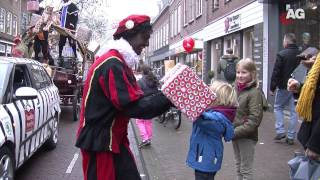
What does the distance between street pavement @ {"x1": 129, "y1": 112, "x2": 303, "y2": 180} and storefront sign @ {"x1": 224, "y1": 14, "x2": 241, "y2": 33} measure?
781cm

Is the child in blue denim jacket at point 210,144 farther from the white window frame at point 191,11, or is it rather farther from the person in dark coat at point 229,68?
the white window frame at point 191,11

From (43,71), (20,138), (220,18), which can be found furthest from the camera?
(220,18)

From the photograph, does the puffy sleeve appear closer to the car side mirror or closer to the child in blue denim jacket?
the child in blue denim jacket

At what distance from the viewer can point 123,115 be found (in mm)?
3295

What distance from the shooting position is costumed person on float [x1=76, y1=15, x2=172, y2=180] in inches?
123

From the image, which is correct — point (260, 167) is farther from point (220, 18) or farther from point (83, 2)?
point (83, 2)

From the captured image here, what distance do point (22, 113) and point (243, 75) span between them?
268cm

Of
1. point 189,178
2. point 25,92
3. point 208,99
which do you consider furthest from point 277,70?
point 208,99

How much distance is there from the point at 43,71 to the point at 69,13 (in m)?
7.87

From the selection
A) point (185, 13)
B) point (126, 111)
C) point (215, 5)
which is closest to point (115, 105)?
point (126, 111)

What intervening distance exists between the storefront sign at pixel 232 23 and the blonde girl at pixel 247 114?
12.8 m

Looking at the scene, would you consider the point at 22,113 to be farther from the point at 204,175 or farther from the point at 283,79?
the point at 283,79

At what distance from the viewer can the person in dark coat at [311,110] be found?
338 centimetres

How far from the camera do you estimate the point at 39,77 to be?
27.2 feet
